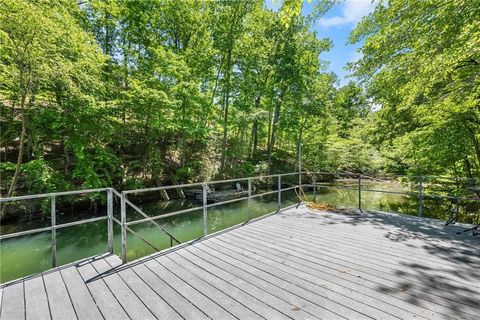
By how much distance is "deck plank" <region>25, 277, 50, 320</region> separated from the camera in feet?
6.35

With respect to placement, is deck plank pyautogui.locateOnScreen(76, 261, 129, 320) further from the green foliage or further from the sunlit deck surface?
the green foliage

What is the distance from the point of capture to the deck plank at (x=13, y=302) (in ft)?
6.32

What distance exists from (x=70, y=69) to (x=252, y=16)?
1150cm

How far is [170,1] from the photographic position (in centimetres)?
1307

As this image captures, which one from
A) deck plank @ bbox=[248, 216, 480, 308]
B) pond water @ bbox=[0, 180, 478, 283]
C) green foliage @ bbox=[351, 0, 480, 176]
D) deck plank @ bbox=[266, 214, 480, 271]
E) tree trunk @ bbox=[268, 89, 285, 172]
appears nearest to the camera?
deck plank @ bbox=[248, 216, 480, 308]

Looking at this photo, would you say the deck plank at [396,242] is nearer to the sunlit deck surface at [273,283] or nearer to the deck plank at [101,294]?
the sunlit deck surface at [273,283]

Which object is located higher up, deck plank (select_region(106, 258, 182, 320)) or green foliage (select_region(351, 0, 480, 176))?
green foliage (select_region(351, 0, 480, 176))

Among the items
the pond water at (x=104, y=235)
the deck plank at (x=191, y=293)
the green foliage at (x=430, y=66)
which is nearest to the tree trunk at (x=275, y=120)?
the pond water at (x=104, y=235)

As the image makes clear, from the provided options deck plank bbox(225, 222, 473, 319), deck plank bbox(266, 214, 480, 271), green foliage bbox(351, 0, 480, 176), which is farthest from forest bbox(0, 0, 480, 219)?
deck plank bbox(266, 214, 480, 271)

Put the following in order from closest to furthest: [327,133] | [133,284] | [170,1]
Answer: [133,284] < [170,1] < [327,133]

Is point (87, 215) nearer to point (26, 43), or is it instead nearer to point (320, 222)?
point (26, 43)

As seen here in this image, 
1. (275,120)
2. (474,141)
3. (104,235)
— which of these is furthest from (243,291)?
(275,120)

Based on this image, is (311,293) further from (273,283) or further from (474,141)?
(474,141)

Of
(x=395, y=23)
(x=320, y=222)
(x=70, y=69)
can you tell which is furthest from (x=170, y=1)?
(x=320, y=222)
